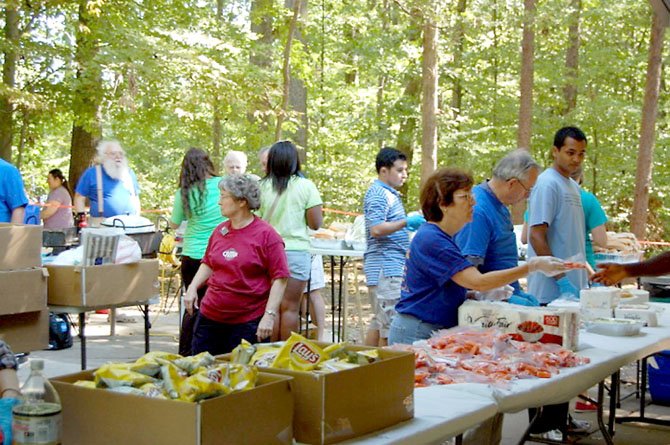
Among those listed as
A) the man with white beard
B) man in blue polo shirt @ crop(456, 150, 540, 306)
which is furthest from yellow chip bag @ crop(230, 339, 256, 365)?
the man with white beard

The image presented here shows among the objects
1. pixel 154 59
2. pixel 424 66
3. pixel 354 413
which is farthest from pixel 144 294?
pixel 424 66

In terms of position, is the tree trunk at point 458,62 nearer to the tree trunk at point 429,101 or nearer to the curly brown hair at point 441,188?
the tree trunk at point 429,101

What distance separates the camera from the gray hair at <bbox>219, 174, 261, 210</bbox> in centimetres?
493

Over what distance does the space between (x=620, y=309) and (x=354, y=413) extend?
289 centimetres

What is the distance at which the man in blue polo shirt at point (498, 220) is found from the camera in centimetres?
448

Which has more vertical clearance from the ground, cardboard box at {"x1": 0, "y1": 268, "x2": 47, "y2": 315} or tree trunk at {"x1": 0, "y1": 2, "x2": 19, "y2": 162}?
tree trunk at {"x1": 0, "y1": 2, "x2": 19, "y2": 162}

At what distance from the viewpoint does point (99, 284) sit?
5.72m

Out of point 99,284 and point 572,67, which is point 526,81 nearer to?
point 572,67

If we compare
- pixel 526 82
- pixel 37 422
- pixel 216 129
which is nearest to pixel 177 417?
pixel 37 422

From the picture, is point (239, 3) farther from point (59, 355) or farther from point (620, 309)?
point (620, 309)

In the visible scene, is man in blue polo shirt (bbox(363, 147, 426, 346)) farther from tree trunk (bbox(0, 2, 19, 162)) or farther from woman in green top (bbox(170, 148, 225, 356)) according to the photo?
tree trunk (bbox(0, 2, 19, 162))

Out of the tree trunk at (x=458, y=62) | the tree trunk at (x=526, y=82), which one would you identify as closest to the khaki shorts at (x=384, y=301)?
the tree trunk at (x=526, y=82)

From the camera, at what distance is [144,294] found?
6.08 meters

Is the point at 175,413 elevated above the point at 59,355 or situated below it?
above
